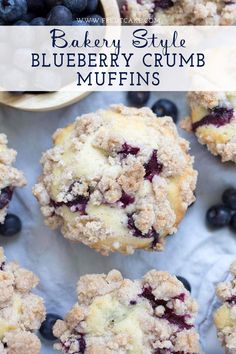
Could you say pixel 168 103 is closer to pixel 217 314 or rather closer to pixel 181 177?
pixel 181 177

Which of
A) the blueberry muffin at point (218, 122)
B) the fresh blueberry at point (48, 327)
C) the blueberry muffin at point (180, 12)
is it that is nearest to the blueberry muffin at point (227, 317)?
the blueberry muffin at point (218, 122)

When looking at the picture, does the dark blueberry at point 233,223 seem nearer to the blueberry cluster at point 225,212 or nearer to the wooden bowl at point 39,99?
the blueberry cluster at point 225,212

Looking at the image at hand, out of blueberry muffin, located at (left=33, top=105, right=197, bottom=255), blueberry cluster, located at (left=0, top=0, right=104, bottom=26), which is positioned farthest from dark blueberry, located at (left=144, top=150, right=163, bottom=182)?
blueberry cluster, located at (left=0, top=0, right=104, bottom=26)

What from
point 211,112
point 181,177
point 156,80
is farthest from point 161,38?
point 181,177

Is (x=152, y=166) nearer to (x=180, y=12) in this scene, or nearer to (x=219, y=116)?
(x=219, y=116)

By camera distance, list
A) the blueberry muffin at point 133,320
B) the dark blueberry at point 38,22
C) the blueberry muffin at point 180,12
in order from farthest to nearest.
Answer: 1. the blueberry muffin at point 180,12
2. the dark blueberry at point 38,22
3. the blueberry muffin at point 133,320

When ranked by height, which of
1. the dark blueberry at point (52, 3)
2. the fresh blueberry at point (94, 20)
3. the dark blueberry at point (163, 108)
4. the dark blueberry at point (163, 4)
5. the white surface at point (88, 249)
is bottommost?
the white surface at point (88, 249)
